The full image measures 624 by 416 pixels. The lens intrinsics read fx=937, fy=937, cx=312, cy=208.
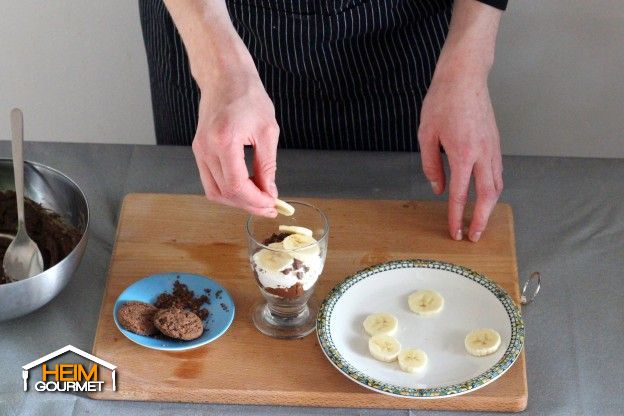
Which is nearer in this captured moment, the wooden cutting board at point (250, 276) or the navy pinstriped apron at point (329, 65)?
the wooden cutting board at point (250, 276)

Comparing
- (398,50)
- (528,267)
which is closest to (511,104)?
(398,50)

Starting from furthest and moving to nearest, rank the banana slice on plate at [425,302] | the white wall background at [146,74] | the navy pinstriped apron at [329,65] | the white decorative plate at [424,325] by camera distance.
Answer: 1. the white wall background at [146,74]
2. the navy pinstriped apron at [329,65]
3. the banana slice on plate at [425,302]
4. the white decorative plate at [424,325]

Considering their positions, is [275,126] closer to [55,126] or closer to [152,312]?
[152,312]

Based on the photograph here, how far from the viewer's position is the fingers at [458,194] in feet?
4.46

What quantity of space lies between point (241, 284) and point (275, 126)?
0.25m

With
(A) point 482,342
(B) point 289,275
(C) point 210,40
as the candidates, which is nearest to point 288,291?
(B) point 289,275

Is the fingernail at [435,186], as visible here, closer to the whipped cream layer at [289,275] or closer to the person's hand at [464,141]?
the person's hand at [464,141]

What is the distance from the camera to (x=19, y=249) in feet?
4.16

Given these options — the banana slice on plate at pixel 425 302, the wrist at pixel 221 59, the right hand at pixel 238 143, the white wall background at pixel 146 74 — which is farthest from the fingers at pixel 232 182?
the white wall background at pixel 146 74

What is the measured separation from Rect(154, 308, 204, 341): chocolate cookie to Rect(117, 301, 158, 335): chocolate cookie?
0.01 metres

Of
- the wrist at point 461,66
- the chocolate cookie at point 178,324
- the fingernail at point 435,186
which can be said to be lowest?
the chocolate cookie at point 178,324

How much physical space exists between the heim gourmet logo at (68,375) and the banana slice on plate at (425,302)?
0.40m

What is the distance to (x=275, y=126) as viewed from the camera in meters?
1.20

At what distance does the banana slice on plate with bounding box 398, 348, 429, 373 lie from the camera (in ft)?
3.80
